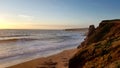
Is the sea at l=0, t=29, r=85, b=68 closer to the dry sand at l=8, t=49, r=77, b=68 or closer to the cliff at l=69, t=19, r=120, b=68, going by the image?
the dry sand at l=8, t=49, r=77, b=68

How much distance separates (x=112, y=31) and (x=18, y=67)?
6450 mm

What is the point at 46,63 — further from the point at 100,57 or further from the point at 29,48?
the point at 29,48

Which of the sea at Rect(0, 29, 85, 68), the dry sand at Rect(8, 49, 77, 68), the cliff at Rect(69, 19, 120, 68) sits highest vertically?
the cliff at Rect(69, 19, 120, 68)

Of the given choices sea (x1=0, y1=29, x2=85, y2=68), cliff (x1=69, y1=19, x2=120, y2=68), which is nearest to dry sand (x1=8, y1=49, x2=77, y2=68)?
sea (x1=0, y1=29, x2=85, y2=68)

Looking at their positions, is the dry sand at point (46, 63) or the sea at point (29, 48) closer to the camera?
the dry sand at point (46, 63)

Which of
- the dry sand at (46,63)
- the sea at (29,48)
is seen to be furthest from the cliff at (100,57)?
the sea at (29,48)

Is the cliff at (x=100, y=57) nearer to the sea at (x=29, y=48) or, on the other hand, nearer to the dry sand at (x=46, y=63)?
the dry sand at (x=46, y=63)

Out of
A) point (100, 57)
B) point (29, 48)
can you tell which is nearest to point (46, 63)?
point (100, 57)

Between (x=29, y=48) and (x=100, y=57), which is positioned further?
(x=29, y=48)

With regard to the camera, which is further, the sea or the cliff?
the sea

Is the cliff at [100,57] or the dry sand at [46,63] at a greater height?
the cliff at [100,57]

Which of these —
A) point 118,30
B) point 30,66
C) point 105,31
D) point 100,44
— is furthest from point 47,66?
point 100,44

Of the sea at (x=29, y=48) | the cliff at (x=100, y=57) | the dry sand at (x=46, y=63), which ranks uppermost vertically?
the cliff at (x=100, y=57)

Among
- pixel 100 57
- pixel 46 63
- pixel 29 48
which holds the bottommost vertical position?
pixel 29 48
